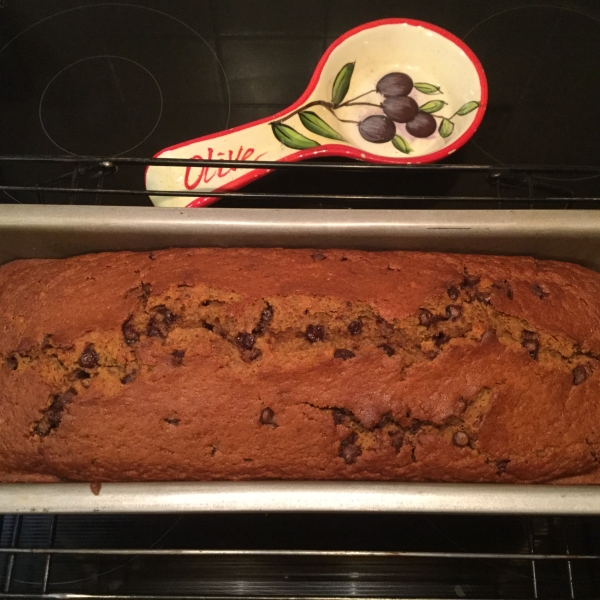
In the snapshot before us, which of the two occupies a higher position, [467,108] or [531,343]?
[467,108]

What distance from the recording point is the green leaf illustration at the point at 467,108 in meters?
1.42

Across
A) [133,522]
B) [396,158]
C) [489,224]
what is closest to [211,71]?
[396,158]

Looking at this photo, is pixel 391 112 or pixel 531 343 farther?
pixel 391 112

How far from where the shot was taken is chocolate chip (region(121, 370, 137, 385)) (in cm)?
102

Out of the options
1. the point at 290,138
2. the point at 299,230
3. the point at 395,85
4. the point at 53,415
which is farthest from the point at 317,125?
the point at 53,415

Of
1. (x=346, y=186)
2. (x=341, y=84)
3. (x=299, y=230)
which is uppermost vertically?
(x=341, y=84)

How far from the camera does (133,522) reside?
128 cm

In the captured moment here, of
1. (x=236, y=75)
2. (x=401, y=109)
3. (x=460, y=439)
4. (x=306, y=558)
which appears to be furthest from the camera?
(x=236, y=75)

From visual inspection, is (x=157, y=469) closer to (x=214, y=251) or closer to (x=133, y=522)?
(x=133, y=522)

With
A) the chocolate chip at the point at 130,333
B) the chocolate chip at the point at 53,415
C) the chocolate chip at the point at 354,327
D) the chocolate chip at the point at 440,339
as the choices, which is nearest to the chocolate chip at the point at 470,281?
the chocolate chip at the point at 440,339

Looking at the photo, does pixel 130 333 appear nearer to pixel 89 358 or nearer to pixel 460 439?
pixel 89 358

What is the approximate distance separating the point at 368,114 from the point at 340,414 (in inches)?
36.3

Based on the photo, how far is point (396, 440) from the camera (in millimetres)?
1007

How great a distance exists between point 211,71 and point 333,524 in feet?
4.82
